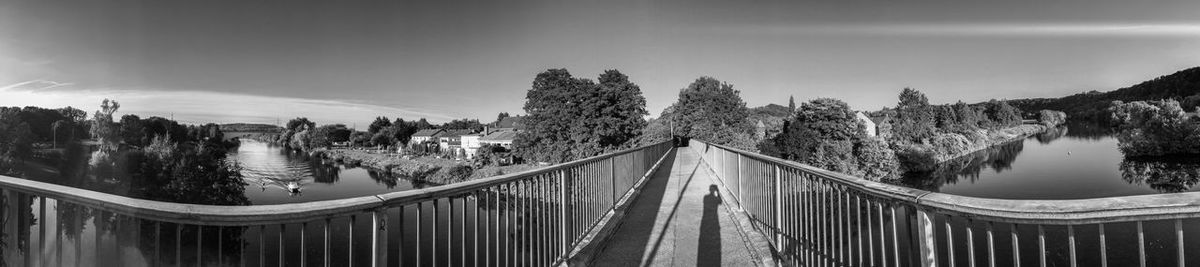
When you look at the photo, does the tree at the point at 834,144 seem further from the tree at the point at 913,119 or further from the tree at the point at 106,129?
the tree at the point at 106,129

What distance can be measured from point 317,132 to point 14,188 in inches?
6025

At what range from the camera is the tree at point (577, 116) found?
42.0 meters

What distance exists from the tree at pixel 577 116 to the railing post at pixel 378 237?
38069 mm

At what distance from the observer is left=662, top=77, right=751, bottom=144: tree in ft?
190

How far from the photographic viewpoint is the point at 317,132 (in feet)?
438

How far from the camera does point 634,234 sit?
570 cm

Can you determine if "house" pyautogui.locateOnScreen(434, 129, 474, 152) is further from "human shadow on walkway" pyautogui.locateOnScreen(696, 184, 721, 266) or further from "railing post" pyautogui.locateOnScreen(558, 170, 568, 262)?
"railing post" pyautogui.locateOnScreen(558, 170, 568, 262)

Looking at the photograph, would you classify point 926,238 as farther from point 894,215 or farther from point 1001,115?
point 1001,115

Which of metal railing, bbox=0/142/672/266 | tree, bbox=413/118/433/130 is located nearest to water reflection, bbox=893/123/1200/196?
metal railing, bbox=0/142/672/266

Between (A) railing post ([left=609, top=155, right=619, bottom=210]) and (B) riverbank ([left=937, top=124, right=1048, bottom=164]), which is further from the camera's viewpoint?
(B) riverbank ([left=937, top=124, right=1048, bottom=164])

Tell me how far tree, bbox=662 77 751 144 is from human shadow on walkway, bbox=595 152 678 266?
158ft

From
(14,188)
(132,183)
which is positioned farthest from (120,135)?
(14,188)

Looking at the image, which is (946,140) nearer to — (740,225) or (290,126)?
(740,225)

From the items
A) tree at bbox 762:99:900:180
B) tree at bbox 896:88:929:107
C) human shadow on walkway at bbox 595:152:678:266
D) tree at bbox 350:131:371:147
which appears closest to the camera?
human shadow on walkway at bbox 595:152:678:266
